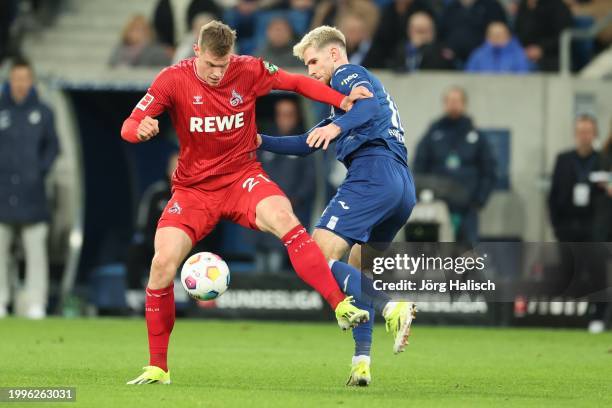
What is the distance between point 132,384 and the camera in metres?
8.91

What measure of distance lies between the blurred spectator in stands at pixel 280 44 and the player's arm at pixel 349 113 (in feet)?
25.3

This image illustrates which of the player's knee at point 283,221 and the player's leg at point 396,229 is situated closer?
the player's leg at point 396,229

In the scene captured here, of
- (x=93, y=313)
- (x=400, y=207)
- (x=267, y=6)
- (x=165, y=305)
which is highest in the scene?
(x=267, y=6)

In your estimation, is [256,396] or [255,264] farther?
[255,264]

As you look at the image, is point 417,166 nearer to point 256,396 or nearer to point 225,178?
point 225,178

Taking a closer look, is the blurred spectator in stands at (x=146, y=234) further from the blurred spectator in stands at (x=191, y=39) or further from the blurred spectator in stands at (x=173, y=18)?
the blurred spectator in stands at (x=173, y=18)

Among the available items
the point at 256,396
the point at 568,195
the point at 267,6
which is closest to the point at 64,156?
the point at 267,6

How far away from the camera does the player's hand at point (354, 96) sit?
9.09 m

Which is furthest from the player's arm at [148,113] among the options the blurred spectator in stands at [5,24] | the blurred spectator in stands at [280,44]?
the blurred spectator in stands at [5,24]

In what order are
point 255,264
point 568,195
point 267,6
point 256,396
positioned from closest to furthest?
1. point 256,396
2. point 568,195
3. point 255,264
4. point 267,6

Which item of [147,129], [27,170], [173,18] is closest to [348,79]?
[147,129]

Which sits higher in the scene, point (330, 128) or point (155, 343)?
point (330, 128)

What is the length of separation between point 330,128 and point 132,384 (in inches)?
77.5

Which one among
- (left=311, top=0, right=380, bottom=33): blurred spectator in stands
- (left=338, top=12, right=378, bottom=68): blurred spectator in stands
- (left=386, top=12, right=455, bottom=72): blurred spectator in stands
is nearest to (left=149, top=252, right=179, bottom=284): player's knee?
(left=386, top=12, right=455, bottom=72): blurred spectator in stands
